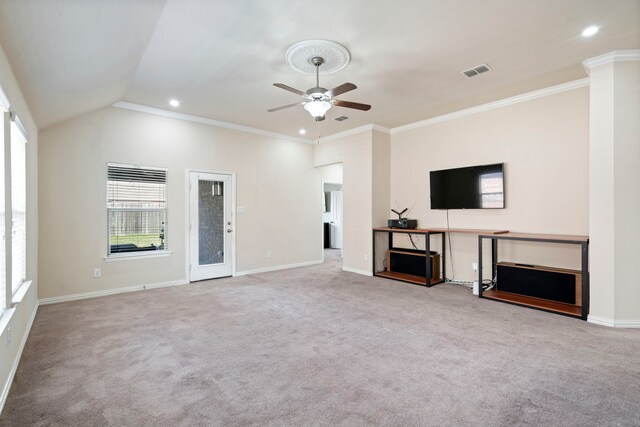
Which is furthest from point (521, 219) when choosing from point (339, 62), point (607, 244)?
point (339, 62)

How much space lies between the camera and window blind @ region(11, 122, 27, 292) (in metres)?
2.69

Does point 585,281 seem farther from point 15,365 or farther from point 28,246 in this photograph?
point 28,246

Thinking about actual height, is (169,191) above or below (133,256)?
above

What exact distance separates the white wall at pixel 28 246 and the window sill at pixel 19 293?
0.14 feet

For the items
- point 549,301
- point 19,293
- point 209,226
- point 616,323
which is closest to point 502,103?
point 549,301

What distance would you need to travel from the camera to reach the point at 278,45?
124 inches

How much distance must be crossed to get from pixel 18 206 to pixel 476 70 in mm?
4948

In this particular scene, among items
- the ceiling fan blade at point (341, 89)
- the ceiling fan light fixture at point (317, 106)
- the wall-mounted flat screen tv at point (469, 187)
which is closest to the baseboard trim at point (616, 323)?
the wall-mounted flat screen tv at point (469, 187)

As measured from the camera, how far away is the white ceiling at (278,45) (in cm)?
232

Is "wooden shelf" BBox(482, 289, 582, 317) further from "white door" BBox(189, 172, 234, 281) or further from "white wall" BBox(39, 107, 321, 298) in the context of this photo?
"white door" BBox(189, 172, 234, 281)

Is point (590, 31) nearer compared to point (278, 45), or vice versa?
point (590, 31)

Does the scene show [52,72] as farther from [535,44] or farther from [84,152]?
[535,44]

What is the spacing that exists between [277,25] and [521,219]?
414 cm

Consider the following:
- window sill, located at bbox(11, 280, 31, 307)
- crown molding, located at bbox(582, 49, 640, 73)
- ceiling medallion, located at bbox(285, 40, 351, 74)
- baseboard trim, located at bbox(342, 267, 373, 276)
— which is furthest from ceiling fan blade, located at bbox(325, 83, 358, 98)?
baseboard trim, located at bbox(342, 267, 373, 276)
